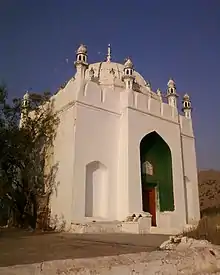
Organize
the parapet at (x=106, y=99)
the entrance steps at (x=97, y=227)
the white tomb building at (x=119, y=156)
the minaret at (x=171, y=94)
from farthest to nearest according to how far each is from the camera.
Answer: the minaret at (x=171, y=94) < the parapet at (x=106, y=99) < the white tomb building at (x=119, y=156) < the entrance steps at (x=97, y=227)

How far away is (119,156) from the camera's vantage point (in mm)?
15844

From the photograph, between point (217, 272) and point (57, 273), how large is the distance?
95.7 inches

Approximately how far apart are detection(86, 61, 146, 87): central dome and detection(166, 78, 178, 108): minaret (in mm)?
2302

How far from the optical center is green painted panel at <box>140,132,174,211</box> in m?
17.1

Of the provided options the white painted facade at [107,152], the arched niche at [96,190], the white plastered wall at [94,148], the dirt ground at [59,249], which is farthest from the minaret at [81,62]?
the dirt ground at [59,249]

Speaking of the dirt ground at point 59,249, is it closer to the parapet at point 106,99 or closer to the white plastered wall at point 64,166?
the white plastered wall at point 64,166

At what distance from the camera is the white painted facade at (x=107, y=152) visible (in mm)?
14170

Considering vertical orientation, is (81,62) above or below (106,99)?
above

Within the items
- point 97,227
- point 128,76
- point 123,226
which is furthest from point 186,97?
point 97,227

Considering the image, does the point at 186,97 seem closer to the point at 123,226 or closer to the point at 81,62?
the point at 81,62

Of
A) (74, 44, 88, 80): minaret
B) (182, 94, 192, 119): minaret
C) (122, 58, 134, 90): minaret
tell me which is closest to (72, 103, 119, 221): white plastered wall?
(74, 44, 88, 80): minaret

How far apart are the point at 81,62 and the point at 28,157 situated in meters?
6.12

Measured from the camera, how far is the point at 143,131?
16.8 metres

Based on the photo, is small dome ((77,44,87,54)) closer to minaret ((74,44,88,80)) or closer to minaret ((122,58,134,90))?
minaret ((74,44,88,80))
